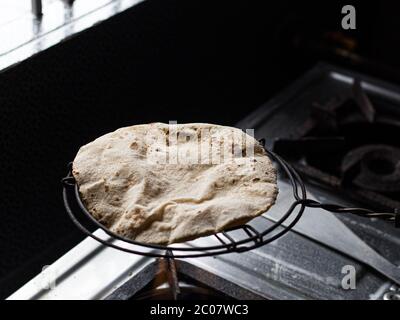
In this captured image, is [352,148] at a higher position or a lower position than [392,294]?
higher

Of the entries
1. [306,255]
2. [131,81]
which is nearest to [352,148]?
[306,255]

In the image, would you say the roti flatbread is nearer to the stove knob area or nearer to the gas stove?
the gas stove

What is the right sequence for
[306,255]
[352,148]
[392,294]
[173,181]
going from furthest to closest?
1. [352,148]
2. [306,255]
3. [392,294]
4. [173,181]

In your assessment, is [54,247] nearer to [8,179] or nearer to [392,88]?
[8,179]

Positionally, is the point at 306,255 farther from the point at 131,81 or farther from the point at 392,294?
the point at 131,81

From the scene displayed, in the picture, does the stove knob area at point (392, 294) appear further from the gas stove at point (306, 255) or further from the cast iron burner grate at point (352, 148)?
the cast iron burner grate at point (352, 148)

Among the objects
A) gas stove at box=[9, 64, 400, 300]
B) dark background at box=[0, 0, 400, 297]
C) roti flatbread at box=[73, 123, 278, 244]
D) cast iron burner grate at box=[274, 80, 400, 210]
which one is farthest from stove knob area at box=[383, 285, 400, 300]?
dark background at box=[0, 0, 400, 297]
